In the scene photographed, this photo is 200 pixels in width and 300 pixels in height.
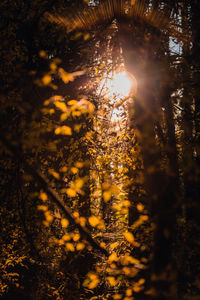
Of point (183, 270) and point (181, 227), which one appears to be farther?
point (181, 227)

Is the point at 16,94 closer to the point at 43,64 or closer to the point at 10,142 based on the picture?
the point at 43,64

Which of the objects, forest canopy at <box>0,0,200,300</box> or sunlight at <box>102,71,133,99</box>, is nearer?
forest canopy at <box>0,0,200,300</box>

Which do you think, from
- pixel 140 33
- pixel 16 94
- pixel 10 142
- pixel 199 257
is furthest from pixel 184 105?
pixel 10 142

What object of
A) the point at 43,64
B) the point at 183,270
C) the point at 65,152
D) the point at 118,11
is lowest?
the point at 183,270

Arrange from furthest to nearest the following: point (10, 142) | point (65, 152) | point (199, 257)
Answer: point (65, 152)
point (199, 257)
point (10, 142)

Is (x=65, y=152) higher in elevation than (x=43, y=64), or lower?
lower

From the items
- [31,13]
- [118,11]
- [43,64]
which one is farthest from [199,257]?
[31,13]

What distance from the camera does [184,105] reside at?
5973 mm

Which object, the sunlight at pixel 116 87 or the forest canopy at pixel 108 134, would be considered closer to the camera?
the forest canopy at pixel 108 134

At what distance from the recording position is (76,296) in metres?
5.55

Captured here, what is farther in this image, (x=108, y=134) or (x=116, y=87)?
(x=116, y=87)

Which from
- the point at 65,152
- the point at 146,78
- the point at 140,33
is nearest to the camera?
the point at 146,78

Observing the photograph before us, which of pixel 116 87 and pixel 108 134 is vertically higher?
pixel 116 87

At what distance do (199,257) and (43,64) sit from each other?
6.84 meters
